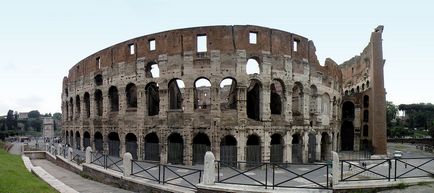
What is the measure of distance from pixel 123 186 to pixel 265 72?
35.8ft

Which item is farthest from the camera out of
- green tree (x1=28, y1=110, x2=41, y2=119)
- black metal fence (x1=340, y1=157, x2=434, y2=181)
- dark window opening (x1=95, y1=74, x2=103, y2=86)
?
green tree (x1=28, y1=110, x2=41, y2=119)

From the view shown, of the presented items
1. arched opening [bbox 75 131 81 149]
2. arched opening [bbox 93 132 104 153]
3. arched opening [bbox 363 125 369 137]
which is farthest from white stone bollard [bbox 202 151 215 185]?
arched opening [bbox 363 125 369 137]

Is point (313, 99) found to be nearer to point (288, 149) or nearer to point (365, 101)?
point (288, 149)

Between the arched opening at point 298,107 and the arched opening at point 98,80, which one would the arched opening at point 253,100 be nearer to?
the arched opening at point 298,107

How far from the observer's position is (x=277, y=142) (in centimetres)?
2314

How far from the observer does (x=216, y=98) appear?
2039 cm

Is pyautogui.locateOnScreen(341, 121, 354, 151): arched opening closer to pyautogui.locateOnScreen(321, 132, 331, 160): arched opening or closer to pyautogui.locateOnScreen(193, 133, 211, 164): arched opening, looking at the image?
pyautogui.locateOnScreen(321, 132, 331, 160): arched opening

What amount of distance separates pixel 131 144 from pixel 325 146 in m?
15.1

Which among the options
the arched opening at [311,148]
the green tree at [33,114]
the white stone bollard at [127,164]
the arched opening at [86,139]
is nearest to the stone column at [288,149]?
the arched opening at [311,148]

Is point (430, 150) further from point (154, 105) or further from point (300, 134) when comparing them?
point (154, 105)

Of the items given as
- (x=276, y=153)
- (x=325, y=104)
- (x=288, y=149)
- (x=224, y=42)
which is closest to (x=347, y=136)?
(x=325, y=104)

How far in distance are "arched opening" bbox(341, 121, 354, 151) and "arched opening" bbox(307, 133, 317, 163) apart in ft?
45.5

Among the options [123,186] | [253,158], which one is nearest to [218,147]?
[253,158]

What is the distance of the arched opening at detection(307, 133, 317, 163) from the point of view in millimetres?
23441
